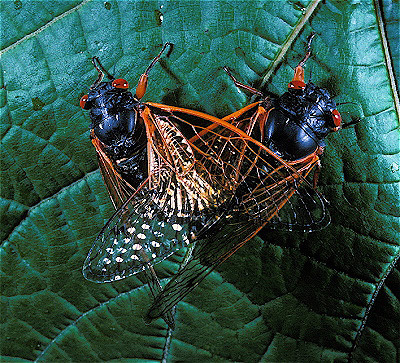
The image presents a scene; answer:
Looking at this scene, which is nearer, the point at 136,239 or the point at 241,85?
the point at 241,85

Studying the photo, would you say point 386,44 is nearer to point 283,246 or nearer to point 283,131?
point 283,131

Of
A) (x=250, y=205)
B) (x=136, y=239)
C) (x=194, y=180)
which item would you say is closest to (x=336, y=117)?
(x=250, y=205)

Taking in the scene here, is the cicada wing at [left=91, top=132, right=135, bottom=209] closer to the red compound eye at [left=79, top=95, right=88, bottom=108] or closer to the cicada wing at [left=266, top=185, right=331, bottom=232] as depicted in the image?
the red compound eye at [left=79, top=95, right=88, bottom=108]

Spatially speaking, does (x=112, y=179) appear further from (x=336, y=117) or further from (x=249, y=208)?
(x=336, y=117)

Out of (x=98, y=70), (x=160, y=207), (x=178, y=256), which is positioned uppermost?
(x=98, y=70)

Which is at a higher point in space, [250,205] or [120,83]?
[120,83]

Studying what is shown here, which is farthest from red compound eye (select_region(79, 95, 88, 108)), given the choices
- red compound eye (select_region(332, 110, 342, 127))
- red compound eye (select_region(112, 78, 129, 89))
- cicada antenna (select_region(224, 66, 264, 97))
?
red compound eye (select_region(332, 110, 342, 127))

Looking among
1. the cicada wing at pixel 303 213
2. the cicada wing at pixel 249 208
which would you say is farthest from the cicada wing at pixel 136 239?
the cicada wing at pixel 303 213
